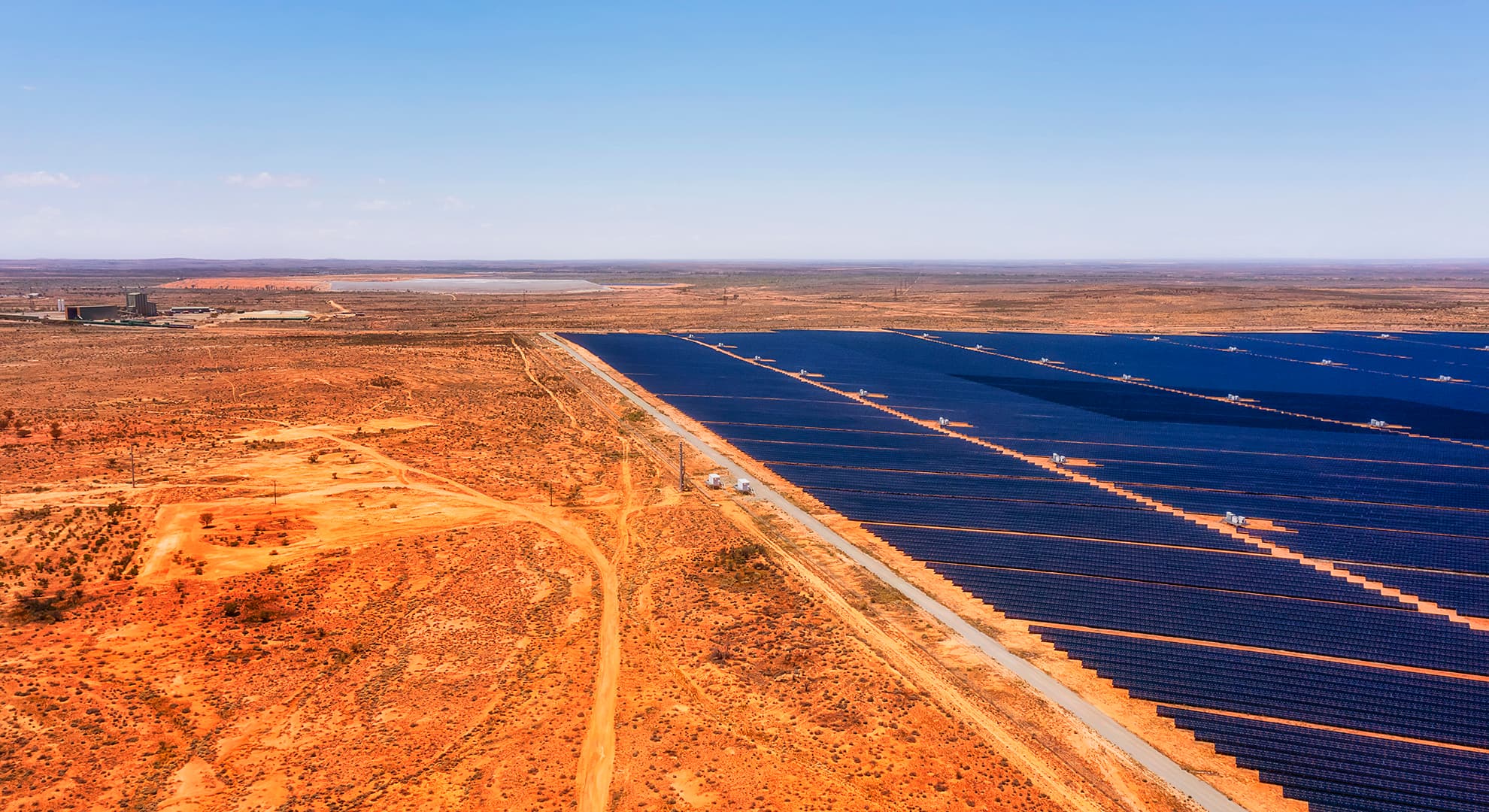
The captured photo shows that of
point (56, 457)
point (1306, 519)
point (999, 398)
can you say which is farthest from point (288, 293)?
point (1306, 519)

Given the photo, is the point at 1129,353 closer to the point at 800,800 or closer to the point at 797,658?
the point at 797,658

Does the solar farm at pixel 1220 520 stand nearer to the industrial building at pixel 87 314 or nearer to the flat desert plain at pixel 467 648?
the flat desert plain at pixel 467 648

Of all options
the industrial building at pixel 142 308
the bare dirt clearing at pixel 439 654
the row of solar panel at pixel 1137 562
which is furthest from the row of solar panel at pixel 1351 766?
the industrial building at pixel 142 308

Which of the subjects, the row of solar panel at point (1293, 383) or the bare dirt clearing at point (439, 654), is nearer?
the bare dirt clearing at point (439, 654)

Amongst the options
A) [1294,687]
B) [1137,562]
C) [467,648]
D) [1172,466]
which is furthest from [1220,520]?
[467,648]

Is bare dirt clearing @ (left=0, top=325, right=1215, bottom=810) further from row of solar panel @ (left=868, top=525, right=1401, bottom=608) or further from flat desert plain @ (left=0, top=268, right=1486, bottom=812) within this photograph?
row of solar panel @ (left=868, top=525, right=1401, bottom=608)

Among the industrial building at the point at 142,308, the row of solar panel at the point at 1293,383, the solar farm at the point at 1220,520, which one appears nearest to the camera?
the solar farm at the point at 1220,520
